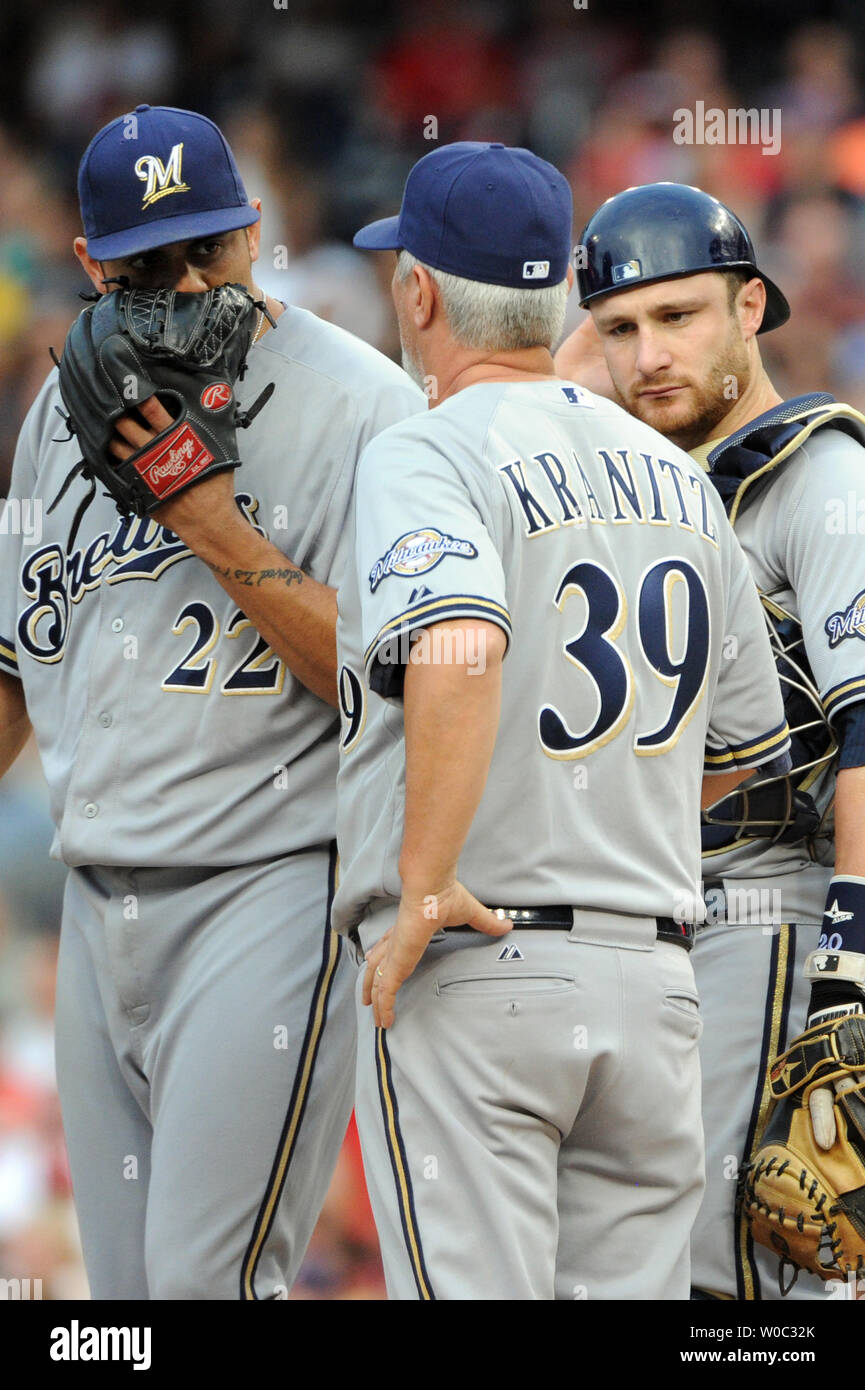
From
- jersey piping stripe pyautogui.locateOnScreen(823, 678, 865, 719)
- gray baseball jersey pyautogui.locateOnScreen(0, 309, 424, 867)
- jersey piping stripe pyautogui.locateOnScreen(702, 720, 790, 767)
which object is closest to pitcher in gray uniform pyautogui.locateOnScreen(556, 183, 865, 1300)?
jersey piping stripe pyautogui.locateOnScreen(823, 678, 865, 719)

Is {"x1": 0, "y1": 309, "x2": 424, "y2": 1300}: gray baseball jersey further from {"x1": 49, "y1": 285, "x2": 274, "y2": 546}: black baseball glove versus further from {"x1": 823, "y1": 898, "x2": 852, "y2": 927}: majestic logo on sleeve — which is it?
{"x1": 823, "y1": 898, "x2": 852, "y2": 927}: majestic logo on sleeve

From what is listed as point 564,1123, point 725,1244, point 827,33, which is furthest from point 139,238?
point 827,33

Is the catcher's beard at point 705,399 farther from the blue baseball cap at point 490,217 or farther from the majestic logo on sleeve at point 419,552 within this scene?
the majestic logo on sleeve at point 419,552

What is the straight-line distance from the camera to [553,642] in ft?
5.62

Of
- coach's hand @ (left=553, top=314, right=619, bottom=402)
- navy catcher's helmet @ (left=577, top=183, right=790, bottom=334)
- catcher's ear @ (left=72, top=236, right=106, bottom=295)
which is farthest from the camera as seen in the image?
coach's hand @ (left=553, top=314, right=619, bottom=402)

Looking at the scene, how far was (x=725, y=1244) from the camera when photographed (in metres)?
2.20

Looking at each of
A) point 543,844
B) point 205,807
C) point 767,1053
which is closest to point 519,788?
point 543,844

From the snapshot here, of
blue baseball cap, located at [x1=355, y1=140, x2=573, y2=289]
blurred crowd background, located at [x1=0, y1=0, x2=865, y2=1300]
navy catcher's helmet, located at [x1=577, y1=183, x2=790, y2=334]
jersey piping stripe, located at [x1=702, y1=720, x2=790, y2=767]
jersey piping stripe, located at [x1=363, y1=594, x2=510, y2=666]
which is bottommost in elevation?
jersey piping stripe, located at [x1=702, y1=720, x2=790, y2=767]

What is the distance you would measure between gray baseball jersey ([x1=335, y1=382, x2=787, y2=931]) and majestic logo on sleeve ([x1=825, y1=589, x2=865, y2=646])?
14.6 inches

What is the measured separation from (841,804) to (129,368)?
1059 millimetres

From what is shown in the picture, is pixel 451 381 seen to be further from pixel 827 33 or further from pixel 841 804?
pixel 827 33

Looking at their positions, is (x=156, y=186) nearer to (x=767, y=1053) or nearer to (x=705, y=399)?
(x=705, y=399)

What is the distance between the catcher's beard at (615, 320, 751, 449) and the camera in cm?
245

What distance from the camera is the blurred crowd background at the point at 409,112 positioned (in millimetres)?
5348
